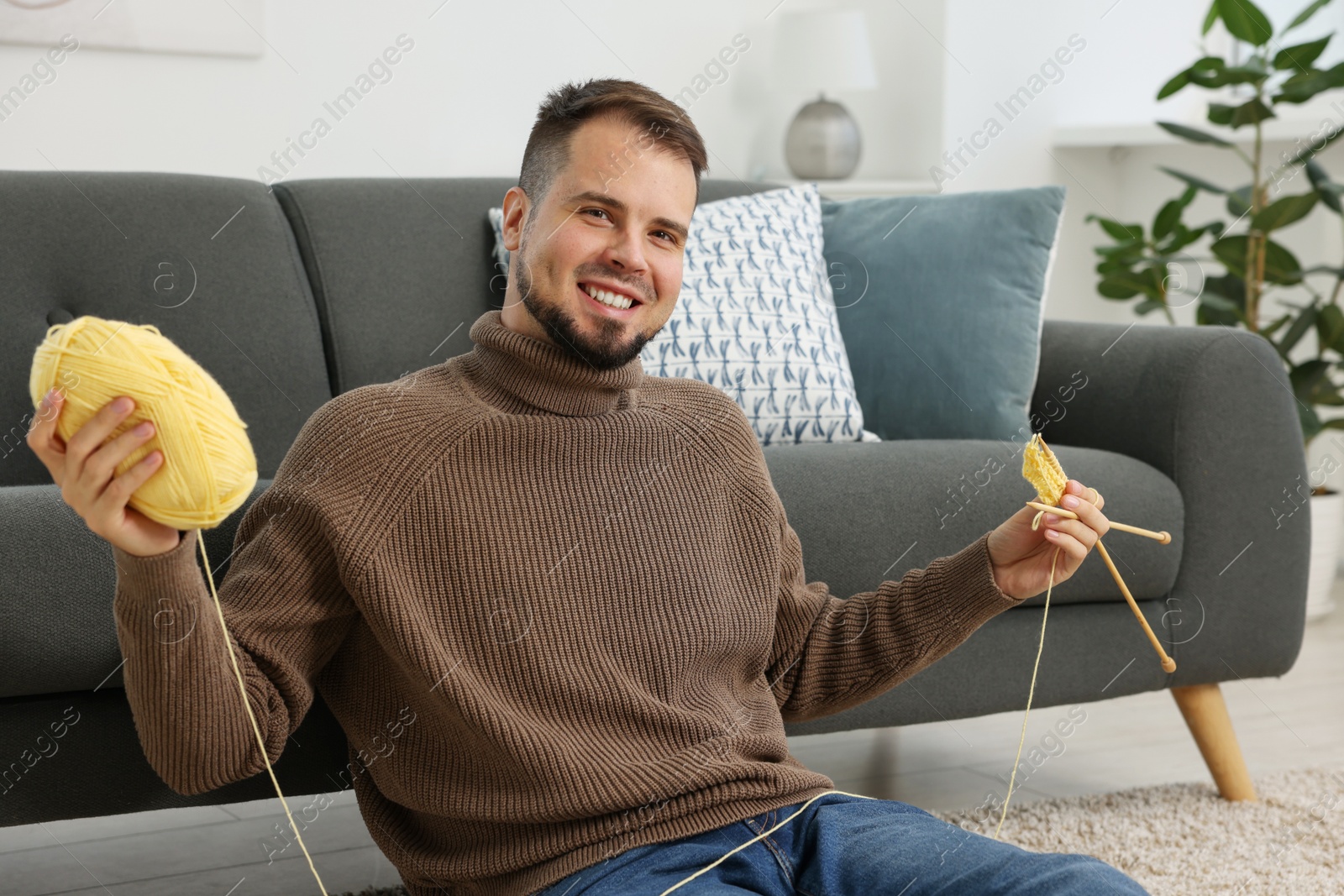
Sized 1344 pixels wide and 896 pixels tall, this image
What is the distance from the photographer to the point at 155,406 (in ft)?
2.52

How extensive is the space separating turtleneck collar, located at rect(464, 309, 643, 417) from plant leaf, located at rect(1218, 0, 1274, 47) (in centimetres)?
228

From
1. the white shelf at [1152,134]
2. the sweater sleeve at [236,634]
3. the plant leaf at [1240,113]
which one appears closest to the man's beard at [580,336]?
the sweater sleeve at [236,634]

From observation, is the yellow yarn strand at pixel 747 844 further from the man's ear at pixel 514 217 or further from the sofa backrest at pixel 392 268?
the sofa backrest at pixel 392 268

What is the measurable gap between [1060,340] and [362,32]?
4.97ft

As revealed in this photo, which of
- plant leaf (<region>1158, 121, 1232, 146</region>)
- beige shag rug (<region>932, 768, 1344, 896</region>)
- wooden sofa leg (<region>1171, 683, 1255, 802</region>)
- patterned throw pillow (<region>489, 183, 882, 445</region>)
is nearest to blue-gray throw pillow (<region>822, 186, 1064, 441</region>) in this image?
patterned throw pillow (<region>489, 183, 882, 445</region>)

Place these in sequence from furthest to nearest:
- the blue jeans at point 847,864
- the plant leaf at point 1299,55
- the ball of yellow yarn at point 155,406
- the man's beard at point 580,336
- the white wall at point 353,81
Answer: the plant leaf at point 1299,55 < the white wall at point 353,81 < the man's beard at point 580,336 < the blue jeans at point 847,864 < the ball of yellow yarn at point 155,406

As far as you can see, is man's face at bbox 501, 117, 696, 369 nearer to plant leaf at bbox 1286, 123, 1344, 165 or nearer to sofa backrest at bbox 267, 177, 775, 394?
sofa backrest at bbox 267, 177, 775, 394

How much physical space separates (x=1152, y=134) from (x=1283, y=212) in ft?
2.02

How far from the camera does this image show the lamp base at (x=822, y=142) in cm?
319

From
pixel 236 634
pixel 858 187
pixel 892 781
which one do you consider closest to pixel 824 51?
pixel 858 187

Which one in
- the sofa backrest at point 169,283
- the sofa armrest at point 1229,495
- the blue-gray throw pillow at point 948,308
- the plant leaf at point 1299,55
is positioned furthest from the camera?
the plant leaf at point 1299,55

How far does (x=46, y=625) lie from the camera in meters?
1.17

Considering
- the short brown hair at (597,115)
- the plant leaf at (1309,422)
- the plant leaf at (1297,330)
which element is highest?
the short brown hair at (597,115)

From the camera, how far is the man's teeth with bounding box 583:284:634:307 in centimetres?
112
